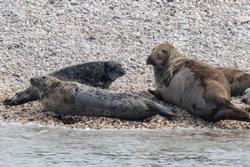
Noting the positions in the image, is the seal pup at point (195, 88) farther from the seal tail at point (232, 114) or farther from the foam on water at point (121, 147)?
the foam on water at point (121, 147)

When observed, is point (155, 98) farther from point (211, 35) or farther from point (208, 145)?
point (211, 35)

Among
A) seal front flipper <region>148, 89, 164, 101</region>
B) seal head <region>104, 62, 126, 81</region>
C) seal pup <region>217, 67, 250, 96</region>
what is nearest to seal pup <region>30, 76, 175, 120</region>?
seal front flipper <region>148, 89, 164, 101</region>

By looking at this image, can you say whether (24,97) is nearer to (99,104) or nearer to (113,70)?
(99,104)

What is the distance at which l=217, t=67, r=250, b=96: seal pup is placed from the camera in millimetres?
11469

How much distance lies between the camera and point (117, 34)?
541 inches

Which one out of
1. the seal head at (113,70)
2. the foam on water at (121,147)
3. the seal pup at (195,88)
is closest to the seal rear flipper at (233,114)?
the seal pup at (195,88)

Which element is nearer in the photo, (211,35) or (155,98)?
(155,98)

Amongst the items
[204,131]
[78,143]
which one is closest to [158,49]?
[204,131]

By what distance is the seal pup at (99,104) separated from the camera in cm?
995

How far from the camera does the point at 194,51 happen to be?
13.2 metres

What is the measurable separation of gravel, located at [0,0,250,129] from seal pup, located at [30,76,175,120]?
123 centimetres

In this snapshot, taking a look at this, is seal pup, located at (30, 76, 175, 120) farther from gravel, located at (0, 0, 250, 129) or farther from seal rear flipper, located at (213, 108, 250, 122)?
gravel, located at (0, 0, 250, 129)

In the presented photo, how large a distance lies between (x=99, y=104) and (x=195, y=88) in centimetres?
118

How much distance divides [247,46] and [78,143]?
17.4ft
